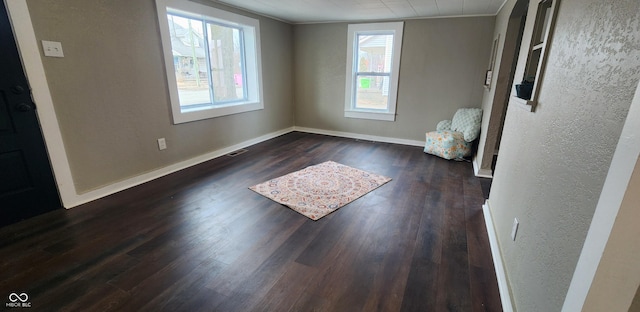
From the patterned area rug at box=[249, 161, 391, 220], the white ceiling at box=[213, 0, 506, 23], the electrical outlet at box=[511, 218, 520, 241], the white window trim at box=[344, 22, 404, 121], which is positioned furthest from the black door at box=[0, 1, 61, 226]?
the white window trim at box=[344, 22, 404, 121]

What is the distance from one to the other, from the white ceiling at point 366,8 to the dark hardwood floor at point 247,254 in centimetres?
226

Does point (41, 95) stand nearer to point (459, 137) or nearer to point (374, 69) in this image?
point (374, 69)

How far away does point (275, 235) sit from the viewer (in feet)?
7.22

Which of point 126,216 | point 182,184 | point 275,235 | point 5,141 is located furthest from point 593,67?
point 5,141

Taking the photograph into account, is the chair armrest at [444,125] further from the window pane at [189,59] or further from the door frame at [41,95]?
the door frame at [41,95]

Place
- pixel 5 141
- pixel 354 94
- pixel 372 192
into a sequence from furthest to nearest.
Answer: pixel 354 94
pixel 372 192
pixel 5 141

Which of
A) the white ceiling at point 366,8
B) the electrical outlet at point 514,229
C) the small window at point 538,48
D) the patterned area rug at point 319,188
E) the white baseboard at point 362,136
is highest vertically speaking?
the white ceiling at point 366,8

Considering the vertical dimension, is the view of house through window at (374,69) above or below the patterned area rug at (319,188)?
above

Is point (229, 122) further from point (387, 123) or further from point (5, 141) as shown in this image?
point (387, 123)

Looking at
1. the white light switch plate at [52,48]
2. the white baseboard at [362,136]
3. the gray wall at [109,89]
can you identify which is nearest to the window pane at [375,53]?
the white baseboard at [362,136]

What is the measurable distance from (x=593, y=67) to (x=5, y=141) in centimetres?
355

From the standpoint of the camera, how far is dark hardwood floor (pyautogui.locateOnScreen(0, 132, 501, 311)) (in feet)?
5.23

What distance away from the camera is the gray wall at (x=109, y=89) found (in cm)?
239

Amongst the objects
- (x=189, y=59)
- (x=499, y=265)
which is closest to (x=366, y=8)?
(x=189, y=59)
